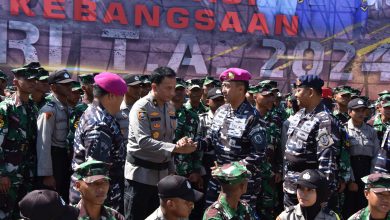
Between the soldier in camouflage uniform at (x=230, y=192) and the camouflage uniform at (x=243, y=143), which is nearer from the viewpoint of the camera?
the soldier in camouflage uniform at (x=230, y=192)

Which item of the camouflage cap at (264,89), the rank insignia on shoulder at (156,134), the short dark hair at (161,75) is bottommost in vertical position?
the rank insignia on shoulder at (156,134)

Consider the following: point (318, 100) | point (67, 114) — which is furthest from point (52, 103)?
point (318, 100)

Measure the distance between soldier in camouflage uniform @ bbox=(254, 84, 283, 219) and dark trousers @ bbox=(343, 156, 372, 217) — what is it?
99 centimetres

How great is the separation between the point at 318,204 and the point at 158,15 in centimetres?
1083

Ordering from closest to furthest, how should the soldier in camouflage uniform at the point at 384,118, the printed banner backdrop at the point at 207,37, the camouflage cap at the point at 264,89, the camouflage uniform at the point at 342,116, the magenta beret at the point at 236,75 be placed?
the magenta beret at the point at 236,75
the camouflage cap at the point at 264,89
the soldier in camouflage uniform at the point at 384,118
the camouflage uniform at the point at 342,116
the printed banner backdrop at the point at 207,37

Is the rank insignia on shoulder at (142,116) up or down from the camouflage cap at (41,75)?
down

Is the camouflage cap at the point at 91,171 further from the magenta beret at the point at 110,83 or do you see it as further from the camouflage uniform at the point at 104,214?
the magenta beret at the point at 110,83

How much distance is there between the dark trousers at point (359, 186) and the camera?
6.76 metres

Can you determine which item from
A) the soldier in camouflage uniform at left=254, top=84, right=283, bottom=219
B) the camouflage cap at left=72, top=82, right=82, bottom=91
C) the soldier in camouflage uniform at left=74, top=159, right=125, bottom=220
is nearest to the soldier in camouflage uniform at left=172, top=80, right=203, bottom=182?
the soldier in camouflage uniform at left=254, top=84, right=283, bottom=219

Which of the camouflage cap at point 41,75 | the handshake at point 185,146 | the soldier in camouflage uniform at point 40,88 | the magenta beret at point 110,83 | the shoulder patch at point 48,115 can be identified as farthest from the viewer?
the soldier in camouflage uniform at point 40,88

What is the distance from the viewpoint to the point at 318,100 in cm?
509

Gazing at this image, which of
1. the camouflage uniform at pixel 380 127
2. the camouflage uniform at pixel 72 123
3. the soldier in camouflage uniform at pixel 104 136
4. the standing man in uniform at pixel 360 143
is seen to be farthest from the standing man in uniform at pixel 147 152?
the camouflage uniform at pixel 380 127

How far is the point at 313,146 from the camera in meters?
4.96

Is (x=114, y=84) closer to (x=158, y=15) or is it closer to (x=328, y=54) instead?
(x=158, y=15)
